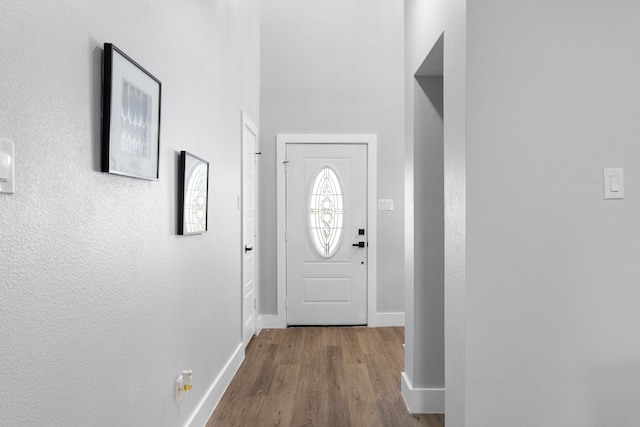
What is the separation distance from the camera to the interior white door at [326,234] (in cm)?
521

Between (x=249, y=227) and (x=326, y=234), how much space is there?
3.34ft

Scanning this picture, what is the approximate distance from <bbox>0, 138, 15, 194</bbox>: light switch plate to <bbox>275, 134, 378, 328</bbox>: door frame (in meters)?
4.11

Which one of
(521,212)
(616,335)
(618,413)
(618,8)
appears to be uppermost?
(618,8)

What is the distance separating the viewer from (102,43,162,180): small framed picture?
151 cm

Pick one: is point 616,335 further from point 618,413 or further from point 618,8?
point 618,8

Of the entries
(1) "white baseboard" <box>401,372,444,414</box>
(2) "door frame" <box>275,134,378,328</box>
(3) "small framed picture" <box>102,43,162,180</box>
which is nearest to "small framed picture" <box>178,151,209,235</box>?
(3) "small framed picture" <box>102,43,162,180</box>

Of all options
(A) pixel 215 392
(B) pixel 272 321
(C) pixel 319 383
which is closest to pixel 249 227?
(B) pixel 272 321

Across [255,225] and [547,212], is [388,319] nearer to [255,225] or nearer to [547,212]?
[255,225]

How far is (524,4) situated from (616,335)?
4.49ft

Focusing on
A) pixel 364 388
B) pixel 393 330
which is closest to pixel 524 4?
pixel 364 388

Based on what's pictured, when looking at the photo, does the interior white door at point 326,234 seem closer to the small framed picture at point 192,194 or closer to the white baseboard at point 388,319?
the white baseboard at point 388,319

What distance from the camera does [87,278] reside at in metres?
1.44

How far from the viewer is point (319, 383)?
346cm

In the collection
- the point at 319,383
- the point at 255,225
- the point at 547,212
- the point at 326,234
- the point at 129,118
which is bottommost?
the point at 319,383
